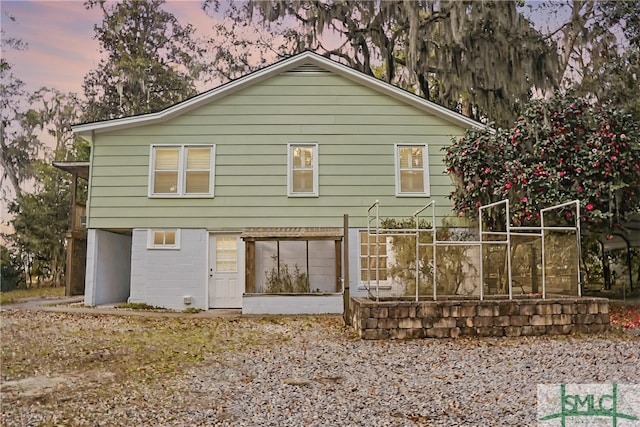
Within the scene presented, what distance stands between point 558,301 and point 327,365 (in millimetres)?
4134

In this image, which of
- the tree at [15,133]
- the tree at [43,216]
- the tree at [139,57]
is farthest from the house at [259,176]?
the tree at [139,57]

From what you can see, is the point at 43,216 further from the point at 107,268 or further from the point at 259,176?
the point at 259,176

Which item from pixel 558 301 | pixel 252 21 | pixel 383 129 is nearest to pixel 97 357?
pixel 558 301

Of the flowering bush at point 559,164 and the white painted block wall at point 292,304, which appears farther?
the white painted block wall at point 292,304

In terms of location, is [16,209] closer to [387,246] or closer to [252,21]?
[252,21]

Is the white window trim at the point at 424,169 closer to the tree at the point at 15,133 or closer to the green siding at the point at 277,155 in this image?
the green siding at the point at 277,155

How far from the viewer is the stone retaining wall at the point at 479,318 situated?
8.32 metres

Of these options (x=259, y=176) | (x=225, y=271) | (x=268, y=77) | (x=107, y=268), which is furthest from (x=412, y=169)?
(x=107, y=268)

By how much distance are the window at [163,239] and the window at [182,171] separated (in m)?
0.88

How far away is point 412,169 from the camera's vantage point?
1302 centimetres

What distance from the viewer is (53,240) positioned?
64.6 ft

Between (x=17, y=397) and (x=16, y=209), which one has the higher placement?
(x=16, y=209)

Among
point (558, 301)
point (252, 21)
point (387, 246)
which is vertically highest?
point (252, 21)

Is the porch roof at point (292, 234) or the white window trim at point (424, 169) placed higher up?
the white window trim at point (424, 169)
